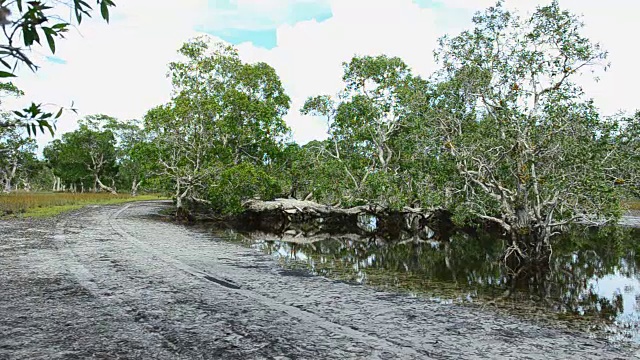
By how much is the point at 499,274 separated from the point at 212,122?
18.1 meters

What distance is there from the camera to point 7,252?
10.8 meters

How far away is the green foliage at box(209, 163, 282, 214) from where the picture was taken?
74.8 ft

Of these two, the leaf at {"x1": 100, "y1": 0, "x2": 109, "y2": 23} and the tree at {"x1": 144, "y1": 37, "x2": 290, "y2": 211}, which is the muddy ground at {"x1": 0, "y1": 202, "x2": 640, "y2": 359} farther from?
the tree at {"x1": 144, "y1": 37, "x2": 290, "y2": 211}

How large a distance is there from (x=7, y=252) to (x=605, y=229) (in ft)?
52.4

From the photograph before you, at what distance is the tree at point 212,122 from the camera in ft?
80.1

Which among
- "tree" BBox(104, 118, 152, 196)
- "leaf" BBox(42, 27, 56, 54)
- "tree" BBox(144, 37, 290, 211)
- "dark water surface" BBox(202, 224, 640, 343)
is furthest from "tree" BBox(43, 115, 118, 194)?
"leaf" BBox(42, 27, 56, 54)

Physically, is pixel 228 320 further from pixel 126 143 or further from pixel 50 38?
pixel 126 143

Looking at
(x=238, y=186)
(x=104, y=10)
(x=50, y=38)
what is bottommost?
(x=238, y=186)

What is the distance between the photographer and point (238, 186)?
74.7 feet

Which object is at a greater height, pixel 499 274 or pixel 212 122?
pixel 212 122

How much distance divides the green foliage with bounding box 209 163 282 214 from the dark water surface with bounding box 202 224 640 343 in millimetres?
4618

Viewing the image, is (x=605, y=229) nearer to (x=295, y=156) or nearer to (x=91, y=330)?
(x=91, y=330)

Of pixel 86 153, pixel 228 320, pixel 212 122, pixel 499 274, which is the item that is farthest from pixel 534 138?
pixel 86 153

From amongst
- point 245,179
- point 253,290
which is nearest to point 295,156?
point 245,179
